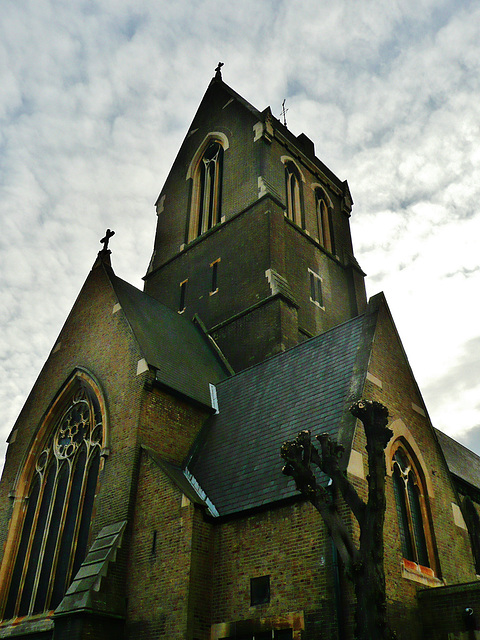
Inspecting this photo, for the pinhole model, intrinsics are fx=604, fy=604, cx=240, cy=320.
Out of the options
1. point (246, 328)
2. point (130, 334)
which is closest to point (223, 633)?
point (130, 334)

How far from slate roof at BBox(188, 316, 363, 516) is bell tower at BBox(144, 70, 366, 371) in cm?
365

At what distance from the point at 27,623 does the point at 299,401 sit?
9.05 m

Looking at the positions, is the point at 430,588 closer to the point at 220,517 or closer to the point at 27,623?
the point at 220,517

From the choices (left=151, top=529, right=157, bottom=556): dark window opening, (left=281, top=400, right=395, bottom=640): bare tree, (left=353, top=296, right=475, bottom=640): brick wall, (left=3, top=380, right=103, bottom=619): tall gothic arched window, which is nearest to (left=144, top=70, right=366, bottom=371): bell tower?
(left=353, top=296, right=475, bottom=640): brick wall

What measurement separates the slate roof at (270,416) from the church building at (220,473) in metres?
0.06

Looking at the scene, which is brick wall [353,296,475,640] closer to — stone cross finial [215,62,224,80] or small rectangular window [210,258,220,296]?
small rectangular window [210,258,220,296]

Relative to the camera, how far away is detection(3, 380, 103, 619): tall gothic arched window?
1598cm

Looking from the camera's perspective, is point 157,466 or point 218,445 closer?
point 157,466

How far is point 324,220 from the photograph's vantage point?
3041 centimetres

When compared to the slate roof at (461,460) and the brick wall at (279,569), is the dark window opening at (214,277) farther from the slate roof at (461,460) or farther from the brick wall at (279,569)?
the brick wall at (279,569)

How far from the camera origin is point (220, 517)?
13.8 meters

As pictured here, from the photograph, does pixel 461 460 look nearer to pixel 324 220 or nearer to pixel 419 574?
pixel 419 574

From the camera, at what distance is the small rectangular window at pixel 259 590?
40.2ft

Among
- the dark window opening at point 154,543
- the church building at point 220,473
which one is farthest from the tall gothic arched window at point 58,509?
the dark window opening at point 154,543
